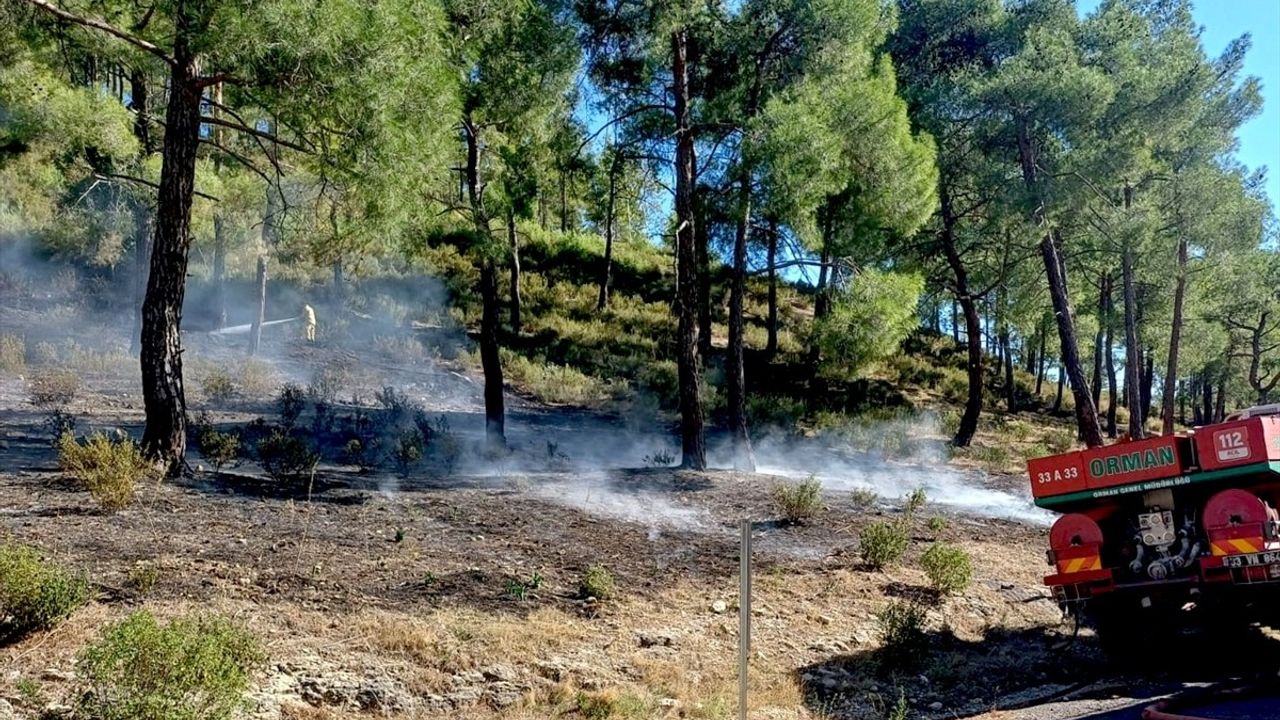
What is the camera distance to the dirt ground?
5.98 meters

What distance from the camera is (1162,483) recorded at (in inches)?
293

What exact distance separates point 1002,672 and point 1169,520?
186 cm

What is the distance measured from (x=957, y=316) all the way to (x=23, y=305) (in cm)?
3984

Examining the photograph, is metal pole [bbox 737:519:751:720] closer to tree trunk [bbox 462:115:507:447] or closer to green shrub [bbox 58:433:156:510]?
green shrub [bbox 58:433:156:510]

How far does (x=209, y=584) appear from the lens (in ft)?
21.6

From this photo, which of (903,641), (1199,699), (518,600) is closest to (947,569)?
(903,641)

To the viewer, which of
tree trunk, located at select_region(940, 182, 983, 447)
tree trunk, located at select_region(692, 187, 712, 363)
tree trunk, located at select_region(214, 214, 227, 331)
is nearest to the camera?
tree trunk, located at select_region(692, 187, 712, 363)

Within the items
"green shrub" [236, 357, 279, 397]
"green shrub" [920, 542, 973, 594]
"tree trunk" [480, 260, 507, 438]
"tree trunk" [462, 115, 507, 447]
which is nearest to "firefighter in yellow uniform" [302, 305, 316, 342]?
"green shrub" [236, 357, 279, 397]

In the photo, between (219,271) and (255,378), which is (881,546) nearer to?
(255,378)

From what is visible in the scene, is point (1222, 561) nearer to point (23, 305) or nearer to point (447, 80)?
point (447, 80)

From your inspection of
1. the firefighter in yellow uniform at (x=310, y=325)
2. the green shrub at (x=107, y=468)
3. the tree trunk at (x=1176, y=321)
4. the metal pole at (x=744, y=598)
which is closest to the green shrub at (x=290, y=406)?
the green shrub at (x=107, y=468)

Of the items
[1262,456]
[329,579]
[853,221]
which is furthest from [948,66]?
[329,579]

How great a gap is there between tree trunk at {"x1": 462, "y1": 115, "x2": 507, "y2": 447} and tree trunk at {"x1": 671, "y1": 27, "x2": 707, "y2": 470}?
300 cm

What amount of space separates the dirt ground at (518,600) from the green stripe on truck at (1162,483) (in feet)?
4.76
